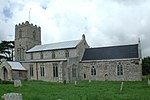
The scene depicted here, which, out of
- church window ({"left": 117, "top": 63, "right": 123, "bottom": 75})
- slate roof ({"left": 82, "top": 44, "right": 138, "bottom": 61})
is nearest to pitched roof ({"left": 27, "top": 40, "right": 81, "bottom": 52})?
slate roof ({"left": 82, "top": 44, "right": 138, "bottom": 61})

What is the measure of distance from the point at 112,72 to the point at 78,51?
31.7 feet

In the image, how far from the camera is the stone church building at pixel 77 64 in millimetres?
52222

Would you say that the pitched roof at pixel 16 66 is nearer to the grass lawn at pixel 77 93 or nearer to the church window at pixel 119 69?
the church window at pixel 119 69

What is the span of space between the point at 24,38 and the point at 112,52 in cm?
2582

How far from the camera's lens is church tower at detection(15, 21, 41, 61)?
69.1 m

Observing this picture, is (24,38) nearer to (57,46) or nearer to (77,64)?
(57,46)

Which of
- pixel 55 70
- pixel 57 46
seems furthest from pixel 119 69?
pixel 57 46

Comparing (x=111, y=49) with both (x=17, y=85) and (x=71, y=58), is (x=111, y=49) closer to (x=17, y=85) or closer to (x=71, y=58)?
(x=71, y=58)

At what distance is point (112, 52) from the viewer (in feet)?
182

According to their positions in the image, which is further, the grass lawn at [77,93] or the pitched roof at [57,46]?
the pitched roof at [57,46]

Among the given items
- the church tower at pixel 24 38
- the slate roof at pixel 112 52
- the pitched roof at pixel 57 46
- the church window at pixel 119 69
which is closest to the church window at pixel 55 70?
the pitched roof at pixel 57 46

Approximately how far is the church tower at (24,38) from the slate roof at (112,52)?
1791 centimetres

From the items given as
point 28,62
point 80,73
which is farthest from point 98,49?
point 28,62

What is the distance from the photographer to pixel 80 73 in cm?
5688
